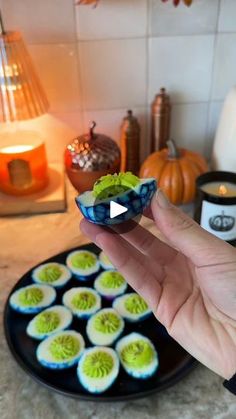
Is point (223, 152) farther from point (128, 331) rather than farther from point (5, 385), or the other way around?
point (5, 385)

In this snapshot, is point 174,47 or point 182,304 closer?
point 182,304

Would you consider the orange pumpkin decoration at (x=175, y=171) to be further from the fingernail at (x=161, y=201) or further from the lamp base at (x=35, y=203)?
the fingernail at (x=161, y=201)

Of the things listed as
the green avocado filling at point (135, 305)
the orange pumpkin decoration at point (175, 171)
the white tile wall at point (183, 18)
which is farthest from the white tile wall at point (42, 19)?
the green avocado filling at point (135, 305)

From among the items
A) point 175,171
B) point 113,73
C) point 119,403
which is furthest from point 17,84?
point 119,403

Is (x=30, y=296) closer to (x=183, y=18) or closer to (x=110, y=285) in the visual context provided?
(x=110, y=285)

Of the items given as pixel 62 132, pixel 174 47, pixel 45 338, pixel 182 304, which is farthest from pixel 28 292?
pixel 174 47
